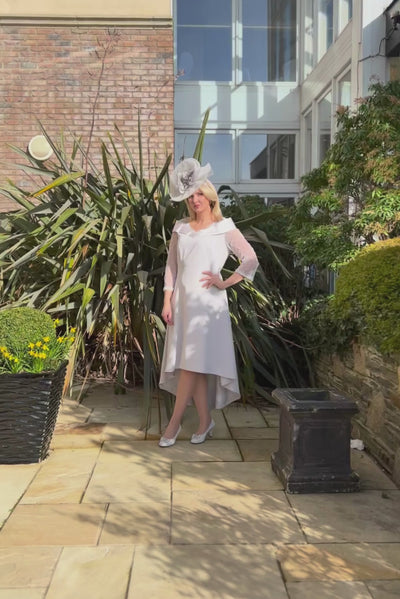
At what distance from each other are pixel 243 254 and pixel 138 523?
168cm

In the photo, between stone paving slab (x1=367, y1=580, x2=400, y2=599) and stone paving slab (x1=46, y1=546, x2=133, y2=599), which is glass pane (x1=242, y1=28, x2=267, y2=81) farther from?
stone paving slab (x1=367, y1=580, x2=400, y2=599)

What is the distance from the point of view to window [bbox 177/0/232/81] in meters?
9.94

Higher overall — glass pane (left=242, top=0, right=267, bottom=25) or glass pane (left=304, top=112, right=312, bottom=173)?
glass pane (left=242, top=0, right=267, bottom=25)

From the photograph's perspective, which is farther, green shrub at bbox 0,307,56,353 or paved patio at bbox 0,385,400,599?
green shrub at bbox 0,307,56,353

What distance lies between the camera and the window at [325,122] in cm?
867

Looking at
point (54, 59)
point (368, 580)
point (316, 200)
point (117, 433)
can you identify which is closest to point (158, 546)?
point (368, 580)

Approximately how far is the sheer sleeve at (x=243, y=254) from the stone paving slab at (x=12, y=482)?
1.61 m

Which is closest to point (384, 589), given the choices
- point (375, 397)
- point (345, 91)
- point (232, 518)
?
point (232, 518)

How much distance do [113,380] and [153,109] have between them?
481 cm

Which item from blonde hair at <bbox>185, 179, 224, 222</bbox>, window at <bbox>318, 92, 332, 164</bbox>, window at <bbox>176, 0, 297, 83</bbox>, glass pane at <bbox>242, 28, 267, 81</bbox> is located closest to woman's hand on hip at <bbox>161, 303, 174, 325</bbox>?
blonde hair at <bbox>185, 179, 224, 222</bbox>

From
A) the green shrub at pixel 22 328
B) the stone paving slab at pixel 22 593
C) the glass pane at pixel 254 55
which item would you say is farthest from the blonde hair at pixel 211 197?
the glass pane at pixel 254 55

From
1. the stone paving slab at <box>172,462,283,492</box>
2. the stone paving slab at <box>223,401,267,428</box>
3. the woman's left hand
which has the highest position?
the woman's left hand

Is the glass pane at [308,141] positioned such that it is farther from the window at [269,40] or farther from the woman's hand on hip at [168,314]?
the woman's hand on hip at [168,314]

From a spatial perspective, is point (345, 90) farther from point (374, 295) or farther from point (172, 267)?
point (172, 267)
